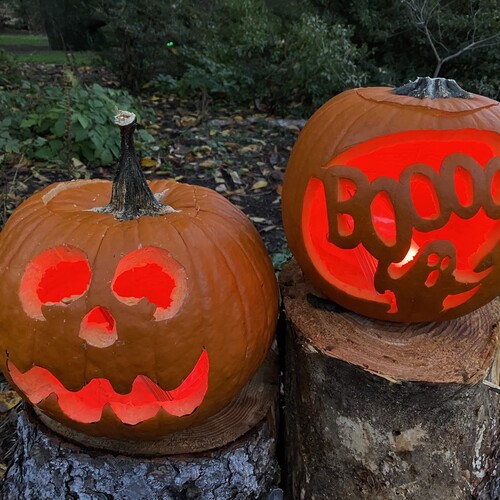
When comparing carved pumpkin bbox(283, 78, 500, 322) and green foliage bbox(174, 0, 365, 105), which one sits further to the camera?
green foliage bbox(174, 0, 365, 105)

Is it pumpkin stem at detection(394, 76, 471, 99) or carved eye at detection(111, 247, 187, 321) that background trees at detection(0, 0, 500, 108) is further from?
carved eye at detection(111, 247, 187, 321)

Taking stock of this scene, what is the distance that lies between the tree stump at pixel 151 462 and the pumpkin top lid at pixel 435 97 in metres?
1.21

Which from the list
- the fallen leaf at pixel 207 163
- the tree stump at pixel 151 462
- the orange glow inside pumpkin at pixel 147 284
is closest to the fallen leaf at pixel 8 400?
the tree stump at pixel 151 462

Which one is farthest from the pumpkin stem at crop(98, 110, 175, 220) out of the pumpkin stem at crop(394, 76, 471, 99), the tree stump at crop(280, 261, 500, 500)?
the pumpkin stem at crop(394, 76, 471, 99)

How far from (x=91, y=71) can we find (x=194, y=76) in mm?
2728

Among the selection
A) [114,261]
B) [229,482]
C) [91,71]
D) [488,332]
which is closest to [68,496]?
[229,482]

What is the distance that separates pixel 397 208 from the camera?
1716mm

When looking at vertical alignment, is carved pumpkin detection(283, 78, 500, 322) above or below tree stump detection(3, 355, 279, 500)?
above

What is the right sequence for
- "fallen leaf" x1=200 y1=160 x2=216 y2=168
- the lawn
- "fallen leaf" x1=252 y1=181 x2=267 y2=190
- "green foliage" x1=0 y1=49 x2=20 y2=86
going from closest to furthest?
"fallen leaf" x1=252 y1=181 x2=267 y2=190 → "fallen leaf" x1=200 y1=160 x2=216 y2=168 → "green foliage" x1=0 y1=49 x2=20 y2=86 → the lawn

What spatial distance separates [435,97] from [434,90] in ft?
0.12

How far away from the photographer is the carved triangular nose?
1689mm

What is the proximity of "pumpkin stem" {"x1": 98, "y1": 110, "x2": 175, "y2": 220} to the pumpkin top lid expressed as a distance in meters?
0.80

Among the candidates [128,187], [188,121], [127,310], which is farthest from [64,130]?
[127,310]

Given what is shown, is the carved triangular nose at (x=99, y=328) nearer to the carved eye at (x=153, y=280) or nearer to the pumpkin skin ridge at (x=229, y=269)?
the carved eye at (x=153, y=280)
